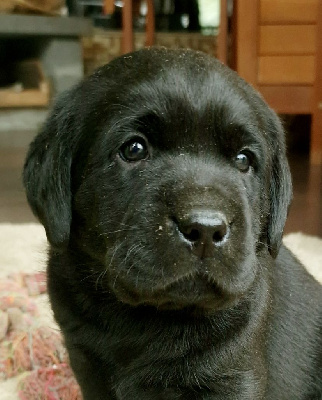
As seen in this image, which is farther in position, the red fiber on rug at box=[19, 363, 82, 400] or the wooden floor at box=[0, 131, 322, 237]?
the wooden floor at box=[0, 131, 322, 237]

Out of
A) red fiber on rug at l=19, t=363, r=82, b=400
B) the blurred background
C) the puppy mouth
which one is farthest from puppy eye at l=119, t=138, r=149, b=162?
the blurred background

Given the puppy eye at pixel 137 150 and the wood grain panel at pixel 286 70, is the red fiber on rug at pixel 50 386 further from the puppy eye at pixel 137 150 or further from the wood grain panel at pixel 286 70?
the wood grain panel at pixel 286 70

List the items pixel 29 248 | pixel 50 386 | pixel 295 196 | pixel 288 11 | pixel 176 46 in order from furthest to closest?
pixel 288 11 → pixel 295 196 → pixel 29 248 → pixel 176 46 → pixel 50 386

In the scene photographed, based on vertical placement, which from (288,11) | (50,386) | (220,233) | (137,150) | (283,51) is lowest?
(50,386)

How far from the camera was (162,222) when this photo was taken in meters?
1.07

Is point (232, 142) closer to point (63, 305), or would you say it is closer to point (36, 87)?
point (63, 305)

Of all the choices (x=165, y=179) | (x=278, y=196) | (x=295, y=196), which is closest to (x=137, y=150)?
(x=165, y=179)

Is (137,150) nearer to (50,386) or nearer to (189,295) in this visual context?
(189,295)

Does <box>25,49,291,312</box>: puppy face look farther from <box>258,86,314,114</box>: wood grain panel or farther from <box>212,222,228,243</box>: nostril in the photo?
<box>258,86,314,114</box>: wood grain panel

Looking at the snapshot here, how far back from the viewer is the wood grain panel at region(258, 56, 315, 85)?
4.16 metres

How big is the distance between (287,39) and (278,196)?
2985 millimetres

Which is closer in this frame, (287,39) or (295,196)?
(295,196)

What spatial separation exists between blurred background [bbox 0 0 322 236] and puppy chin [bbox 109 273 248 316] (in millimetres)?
1351

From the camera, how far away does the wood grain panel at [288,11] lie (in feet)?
13.3
